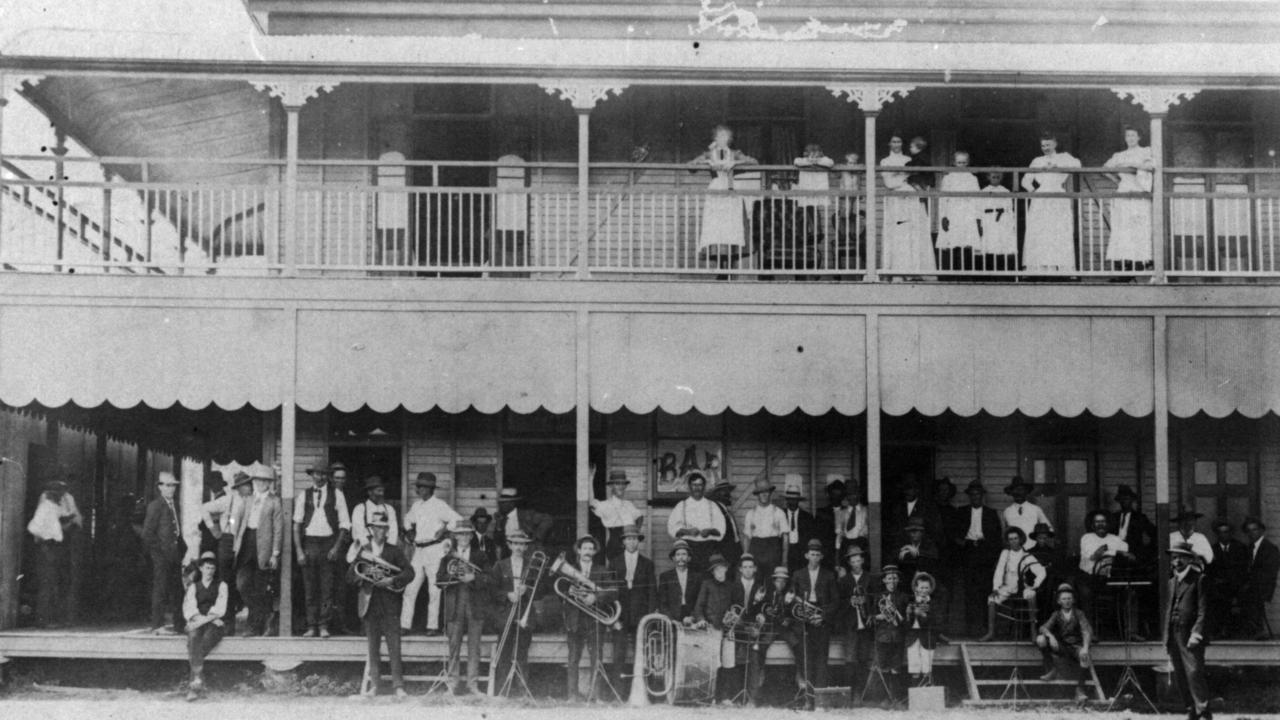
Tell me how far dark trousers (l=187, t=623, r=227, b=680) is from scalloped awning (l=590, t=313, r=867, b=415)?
4603mm

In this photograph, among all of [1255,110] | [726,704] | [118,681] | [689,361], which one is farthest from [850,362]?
[118,681]

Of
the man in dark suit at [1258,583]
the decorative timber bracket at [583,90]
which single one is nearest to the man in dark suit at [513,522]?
the decorative timber bracket at [583,90]

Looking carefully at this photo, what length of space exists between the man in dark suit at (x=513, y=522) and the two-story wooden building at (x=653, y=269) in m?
0.69

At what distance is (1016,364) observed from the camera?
14.4 m

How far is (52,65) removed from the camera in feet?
47.2

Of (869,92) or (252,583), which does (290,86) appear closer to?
(252,583)

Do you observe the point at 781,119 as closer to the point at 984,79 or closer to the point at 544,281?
the point at 984,79

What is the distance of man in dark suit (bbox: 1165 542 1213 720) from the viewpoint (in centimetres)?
1292

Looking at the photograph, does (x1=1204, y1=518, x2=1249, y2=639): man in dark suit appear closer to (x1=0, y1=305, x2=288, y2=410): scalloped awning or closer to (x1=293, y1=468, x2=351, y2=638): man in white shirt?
(x1=293, y1=468, x2=351, y2=638): man in white shirt

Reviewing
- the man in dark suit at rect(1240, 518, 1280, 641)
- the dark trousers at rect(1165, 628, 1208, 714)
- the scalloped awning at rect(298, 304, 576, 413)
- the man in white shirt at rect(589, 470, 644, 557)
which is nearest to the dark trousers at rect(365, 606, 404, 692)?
the scalloped awning at rect(298, 304, 576, 413)

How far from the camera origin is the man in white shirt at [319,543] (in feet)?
46.3

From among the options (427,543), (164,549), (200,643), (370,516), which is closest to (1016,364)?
(427,543)

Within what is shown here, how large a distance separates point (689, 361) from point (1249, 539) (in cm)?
679

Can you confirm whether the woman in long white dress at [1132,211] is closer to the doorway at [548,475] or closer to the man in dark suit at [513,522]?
the doorway at [548,475]
